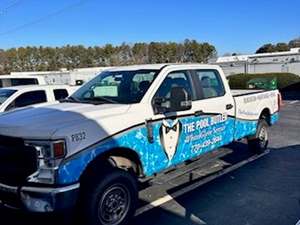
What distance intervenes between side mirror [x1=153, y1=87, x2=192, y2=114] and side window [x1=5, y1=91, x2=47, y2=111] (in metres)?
4.75

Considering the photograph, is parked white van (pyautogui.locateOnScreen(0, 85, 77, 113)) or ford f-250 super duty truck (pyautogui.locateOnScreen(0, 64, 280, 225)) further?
parked white van (pyautogui.locateOnScreen(0, 85, 77, 113))

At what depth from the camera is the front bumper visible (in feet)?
12.3

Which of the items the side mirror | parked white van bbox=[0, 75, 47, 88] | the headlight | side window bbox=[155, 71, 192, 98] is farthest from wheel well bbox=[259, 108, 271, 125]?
parked white van bbox=[0, 75, 47, 88]

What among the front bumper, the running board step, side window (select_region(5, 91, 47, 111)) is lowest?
the running board step

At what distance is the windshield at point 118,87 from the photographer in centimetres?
510

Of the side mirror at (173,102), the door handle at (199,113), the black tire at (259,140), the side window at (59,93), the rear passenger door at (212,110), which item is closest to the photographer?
the side mirror at (173,102)

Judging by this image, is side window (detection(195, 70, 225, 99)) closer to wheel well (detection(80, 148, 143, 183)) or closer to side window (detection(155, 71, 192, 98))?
side window (detection(155, 71, 192, 98))

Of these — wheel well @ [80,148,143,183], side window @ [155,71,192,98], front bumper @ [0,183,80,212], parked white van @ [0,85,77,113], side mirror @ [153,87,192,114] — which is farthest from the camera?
parked white van @ [0,85,77,113]

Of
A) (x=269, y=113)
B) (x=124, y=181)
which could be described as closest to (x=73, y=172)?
(x=124, y=181)

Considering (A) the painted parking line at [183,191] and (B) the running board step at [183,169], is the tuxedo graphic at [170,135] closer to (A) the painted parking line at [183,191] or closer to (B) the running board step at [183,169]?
(B) the running board step at [183,169]

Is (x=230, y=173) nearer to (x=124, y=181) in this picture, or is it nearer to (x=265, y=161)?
(x=265, y=161)

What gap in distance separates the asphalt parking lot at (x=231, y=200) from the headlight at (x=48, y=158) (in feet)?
2.06

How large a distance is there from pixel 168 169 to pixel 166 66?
4.98ft

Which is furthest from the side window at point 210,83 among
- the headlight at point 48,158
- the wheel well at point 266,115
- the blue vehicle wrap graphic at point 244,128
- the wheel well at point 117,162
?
the headlight at point 48,158
